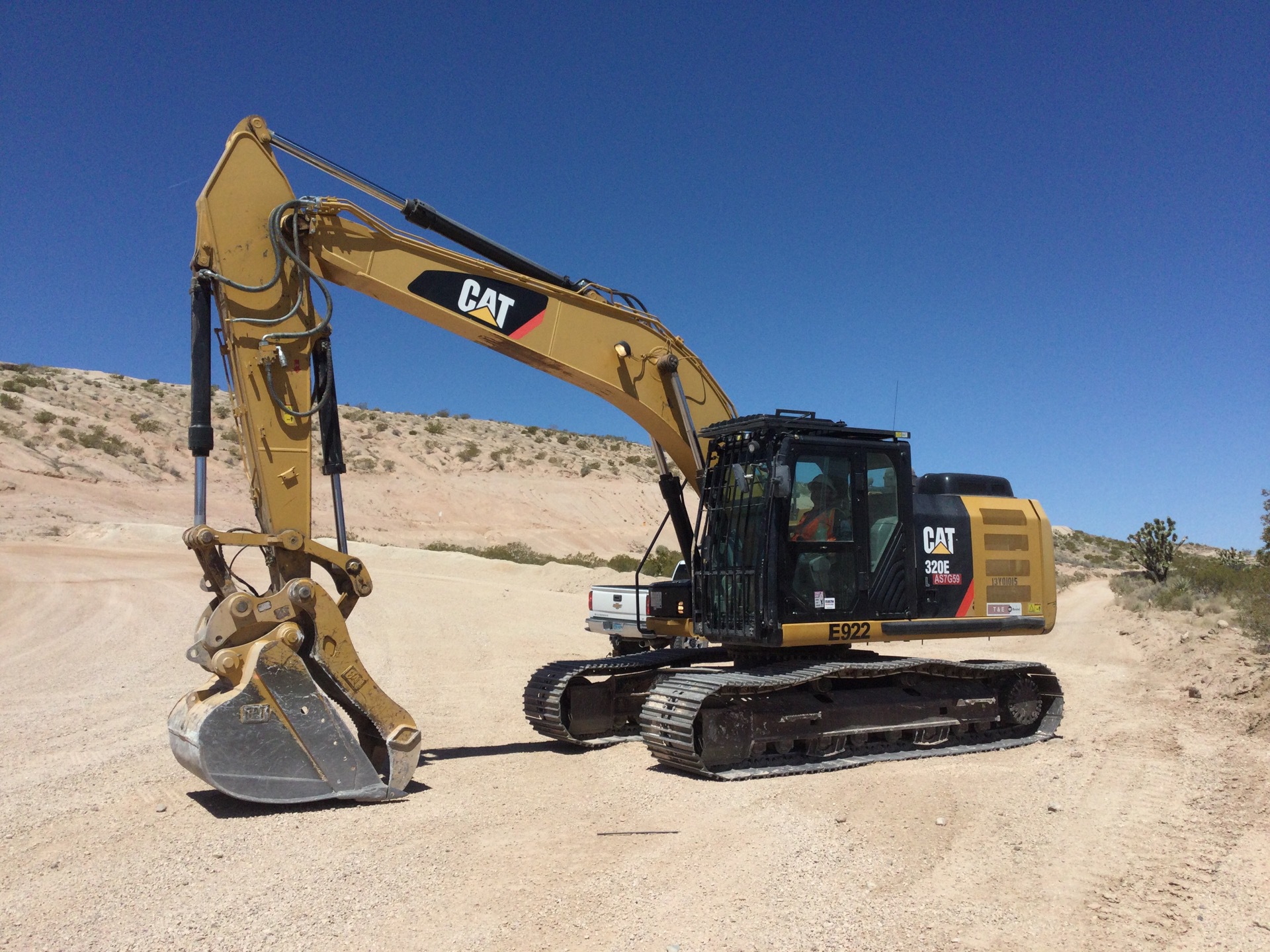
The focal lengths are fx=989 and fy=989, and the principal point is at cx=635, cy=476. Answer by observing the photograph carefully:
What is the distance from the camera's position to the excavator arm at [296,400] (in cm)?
669

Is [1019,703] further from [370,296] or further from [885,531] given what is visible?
[370,296]

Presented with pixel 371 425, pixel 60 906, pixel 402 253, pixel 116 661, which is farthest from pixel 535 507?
pixel 60 906

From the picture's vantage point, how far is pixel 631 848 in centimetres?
613

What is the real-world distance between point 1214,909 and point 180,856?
5701 millimetres

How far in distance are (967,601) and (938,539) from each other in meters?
0.73

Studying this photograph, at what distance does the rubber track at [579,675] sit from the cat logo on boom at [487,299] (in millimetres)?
3286

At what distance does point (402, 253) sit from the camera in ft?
27.1

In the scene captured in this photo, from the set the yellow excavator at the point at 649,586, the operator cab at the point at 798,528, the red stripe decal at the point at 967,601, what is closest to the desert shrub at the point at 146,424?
the yellow excavator at the point at 649,586

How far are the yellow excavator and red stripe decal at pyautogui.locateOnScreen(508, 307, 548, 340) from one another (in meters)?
0.03

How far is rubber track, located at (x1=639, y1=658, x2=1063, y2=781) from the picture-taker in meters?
8.16

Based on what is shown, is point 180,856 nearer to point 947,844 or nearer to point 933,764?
point 947,844

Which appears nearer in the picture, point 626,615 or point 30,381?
point 626,615

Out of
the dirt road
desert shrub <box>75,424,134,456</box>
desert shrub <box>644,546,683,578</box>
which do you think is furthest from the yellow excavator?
desert shrub <box>75,424,134,456</box>

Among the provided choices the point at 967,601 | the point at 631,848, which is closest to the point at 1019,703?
the point at 967,601
